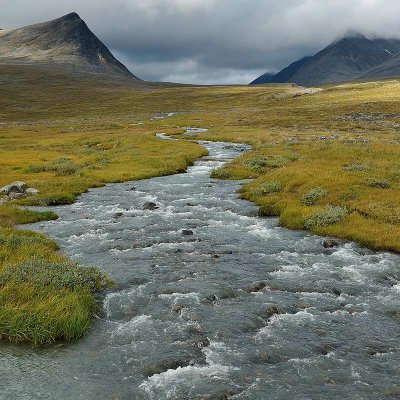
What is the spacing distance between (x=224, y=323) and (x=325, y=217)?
1531 centimetres

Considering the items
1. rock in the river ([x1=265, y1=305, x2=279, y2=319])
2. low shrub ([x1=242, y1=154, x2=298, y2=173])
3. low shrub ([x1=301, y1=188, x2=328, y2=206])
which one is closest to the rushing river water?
rock in the river ([x1=265, y1=305, x2=279, y2=319])

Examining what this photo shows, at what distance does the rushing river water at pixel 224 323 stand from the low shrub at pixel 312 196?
6.63 m

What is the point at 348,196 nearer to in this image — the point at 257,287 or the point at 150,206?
the point at 150,206

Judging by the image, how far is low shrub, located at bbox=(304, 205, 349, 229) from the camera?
2841cm

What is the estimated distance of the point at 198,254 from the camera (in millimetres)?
23562

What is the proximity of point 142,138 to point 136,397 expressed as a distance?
75.0 metres

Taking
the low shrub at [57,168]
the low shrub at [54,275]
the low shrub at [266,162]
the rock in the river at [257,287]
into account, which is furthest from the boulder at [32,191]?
the rock in the river at [257,287]

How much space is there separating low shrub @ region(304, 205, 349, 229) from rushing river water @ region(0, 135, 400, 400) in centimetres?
Result: 148

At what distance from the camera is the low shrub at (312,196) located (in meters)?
33.6

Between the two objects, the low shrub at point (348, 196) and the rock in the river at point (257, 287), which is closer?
the rock in the river at point (257, 287)

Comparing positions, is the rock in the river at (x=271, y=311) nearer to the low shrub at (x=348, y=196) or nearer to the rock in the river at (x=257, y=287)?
the rock in the river at (x=257, y=287)

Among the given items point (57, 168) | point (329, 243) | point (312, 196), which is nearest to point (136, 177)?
point (57, 168)

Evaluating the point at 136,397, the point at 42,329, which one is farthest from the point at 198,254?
the point at 136,397

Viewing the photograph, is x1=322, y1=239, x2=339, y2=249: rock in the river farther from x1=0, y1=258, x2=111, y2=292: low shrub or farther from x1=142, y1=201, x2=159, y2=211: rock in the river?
x1=142, y1=201, x2=159, y2=211: rock in the river
